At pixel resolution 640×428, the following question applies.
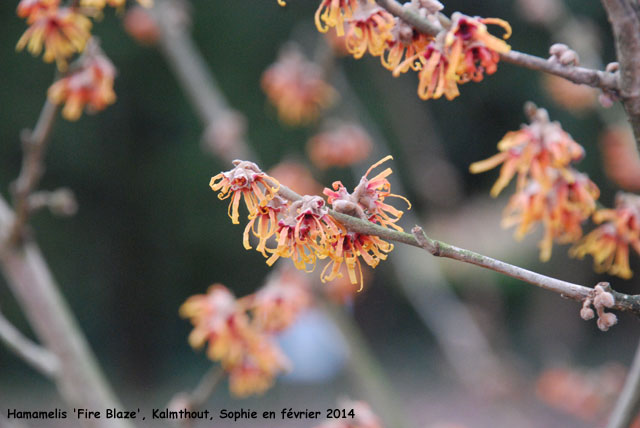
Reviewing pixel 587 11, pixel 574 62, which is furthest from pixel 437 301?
pixel 587 11

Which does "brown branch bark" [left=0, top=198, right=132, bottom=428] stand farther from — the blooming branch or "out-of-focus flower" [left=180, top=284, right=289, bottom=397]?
the blooming branch

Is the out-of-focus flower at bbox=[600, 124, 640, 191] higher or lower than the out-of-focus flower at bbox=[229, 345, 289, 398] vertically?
higher

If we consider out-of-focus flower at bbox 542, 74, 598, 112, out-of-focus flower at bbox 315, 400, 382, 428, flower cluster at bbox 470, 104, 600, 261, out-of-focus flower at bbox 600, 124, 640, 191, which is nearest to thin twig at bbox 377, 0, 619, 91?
flower cluster at bbox 470, 104, 600, 261

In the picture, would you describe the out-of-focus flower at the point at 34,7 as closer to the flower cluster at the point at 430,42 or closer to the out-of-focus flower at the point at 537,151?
the flower cluster at the point at 430,42

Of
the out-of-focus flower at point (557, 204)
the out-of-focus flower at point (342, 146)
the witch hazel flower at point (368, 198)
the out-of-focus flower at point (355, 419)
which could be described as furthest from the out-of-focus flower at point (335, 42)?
the witch hazel flower at point (368, 198)

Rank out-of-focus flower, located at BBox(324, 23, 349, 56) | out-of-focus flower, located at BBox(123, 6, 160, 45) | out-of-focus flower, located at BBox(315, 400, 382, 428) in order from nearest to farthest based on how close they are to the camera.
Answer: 1. out-of-focus flower, located at BBox(315, 400, 382, 428)
2. out-of-focus flower, located at BBox(324, 23, 349, 56)
3. out-of-focus flower, located at BBox(123, 6, 160, 45)

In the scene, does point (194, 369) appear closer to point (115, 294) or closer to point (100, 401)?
point (115, 294)
